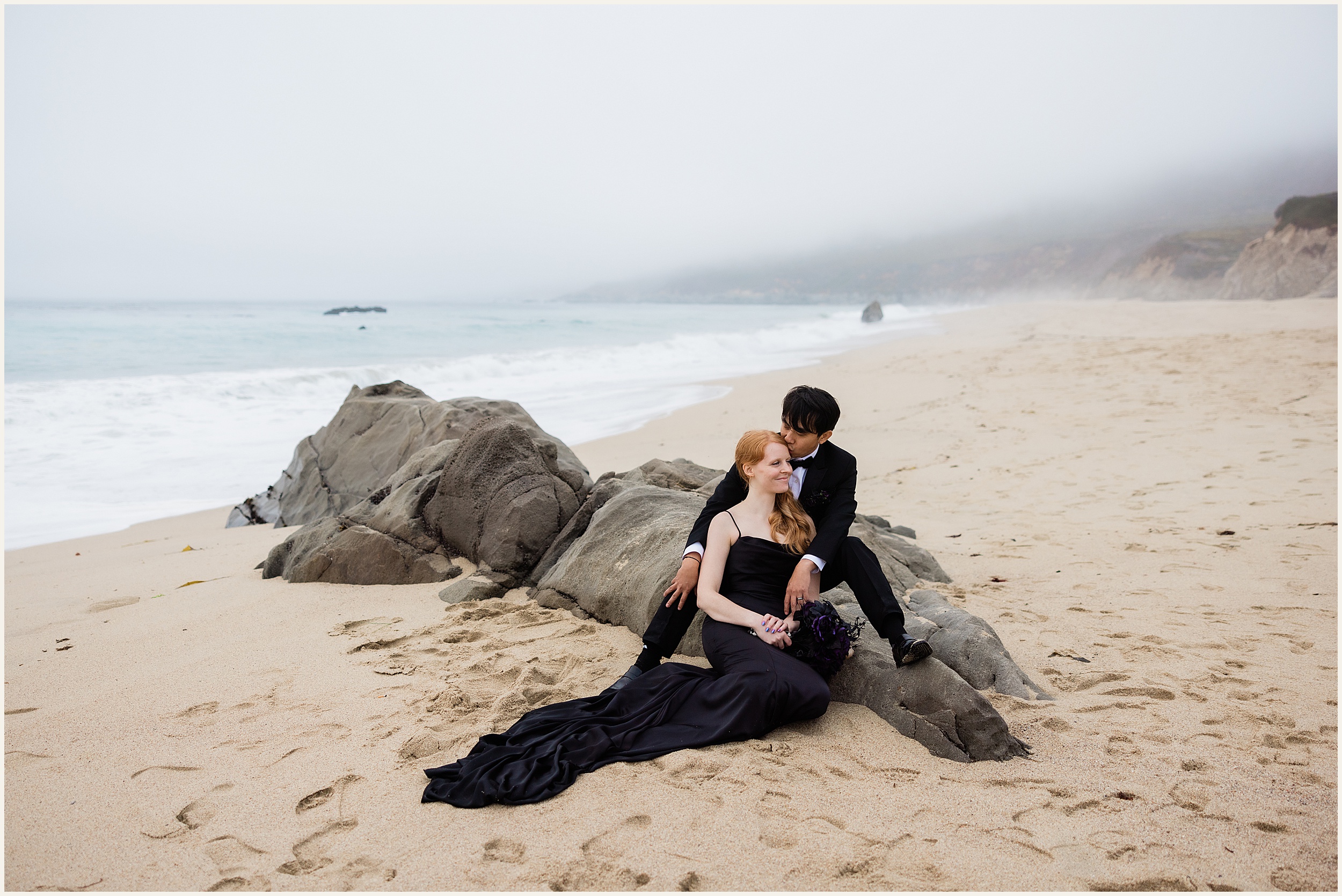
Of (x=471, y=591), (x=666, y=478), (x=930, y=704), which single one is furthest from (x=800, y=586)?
(x=666, y=478)

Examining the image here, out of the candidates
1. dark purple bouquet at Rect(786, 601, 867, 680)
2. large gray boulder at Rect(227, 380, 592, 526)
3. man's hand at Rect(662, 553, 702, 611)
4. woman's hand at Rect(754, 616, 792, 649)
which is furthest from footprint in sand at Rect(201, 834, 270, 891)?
large gray boulder at Rect(227, 380, 592, 526)

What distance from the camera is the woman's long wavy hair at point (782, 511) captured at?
3.74 meters

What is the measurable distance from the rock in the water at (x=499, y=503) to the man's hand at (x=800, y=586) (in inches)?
102

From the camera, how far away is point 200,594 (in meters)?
5.57

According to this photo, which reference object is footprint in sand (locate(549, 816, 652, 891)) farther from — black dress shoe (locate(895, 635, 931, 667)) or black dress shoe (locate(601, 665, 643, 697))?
black dress shoe (locate(895, 635, 931, 667))

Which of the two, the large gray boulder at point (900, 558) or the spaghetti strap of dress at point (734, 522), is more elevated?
the spaghetti strap of dress at point (734, 522)

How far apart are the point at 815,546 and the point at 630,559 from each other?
5.14ft

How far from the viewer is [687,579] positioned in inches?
147

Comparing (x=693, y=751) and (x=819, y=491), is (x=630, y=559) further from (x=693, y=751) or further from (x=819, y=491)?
(x=693, y=751)

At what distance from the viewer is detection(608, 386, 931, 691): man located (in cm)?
348

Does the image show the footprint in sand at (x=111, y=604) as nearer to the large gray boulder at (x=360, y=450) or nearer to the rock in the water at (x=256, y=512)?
the large gray boulder at (x=360, y=450)

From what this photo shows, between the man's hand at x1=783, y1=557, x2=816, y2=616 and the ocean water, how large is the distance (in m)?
8.27

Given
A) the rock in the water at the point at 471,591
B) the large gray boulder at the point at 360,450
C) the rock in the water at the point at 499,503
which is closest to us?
the rock in the water at the point at 471,591

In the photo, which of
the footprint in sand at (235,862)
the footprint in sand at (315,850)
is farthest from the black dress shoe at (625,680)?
the footprint in sand at (235,862)
